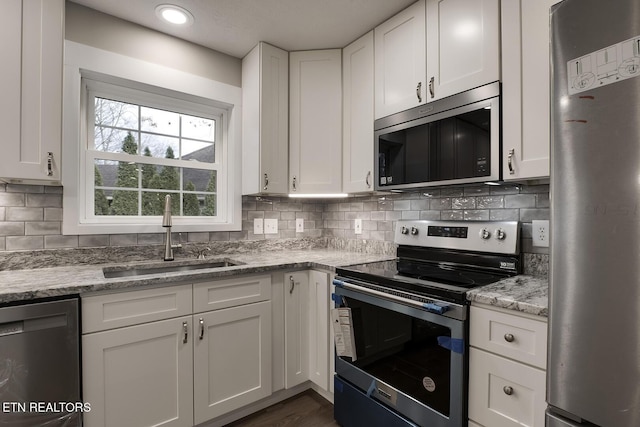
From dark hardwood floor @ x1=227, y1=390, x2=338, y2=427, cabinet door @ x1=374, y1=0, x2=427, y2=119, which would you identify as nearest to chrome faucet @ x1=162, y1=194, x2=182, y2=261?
dark hardwood floor @ x1=227, y1=390, x2=338, y2=427

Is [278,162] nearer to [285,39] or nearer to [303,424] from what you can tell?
[285,39]

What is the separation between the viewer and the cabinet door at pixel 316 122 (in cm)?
229

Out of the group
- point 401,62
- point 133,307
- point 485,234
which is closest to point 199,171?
point 133,307

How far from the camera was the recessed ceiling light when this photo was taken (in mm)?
1835

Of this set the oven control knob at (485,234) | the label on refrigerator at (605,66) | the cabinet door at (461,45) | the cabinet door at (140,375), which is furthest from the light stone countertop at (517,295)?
the cabinet door at (140,375)

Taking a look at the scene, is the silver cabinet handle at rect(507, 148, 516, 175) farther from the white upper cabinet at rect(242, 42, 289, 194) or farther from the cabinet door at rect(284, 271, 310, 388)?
the white upper cabinet at rect(242, 42, 289, 194)

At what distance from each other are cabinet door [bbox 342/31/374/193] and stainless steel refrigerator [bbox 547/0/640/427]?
4.10 ft

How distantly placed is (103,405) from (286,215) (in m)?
1.66

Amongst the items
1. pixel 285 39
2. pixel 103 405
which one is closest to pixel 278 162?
pixel 285 39

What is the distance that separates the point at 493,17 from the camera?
1453mm

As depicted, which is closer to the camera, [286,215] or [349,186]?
[349,186]

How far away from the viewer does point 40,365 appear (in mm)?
1246

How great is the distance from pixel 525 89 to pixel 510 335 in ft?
3.30

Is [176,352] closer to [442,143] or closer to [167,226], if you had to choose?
[167,226]
